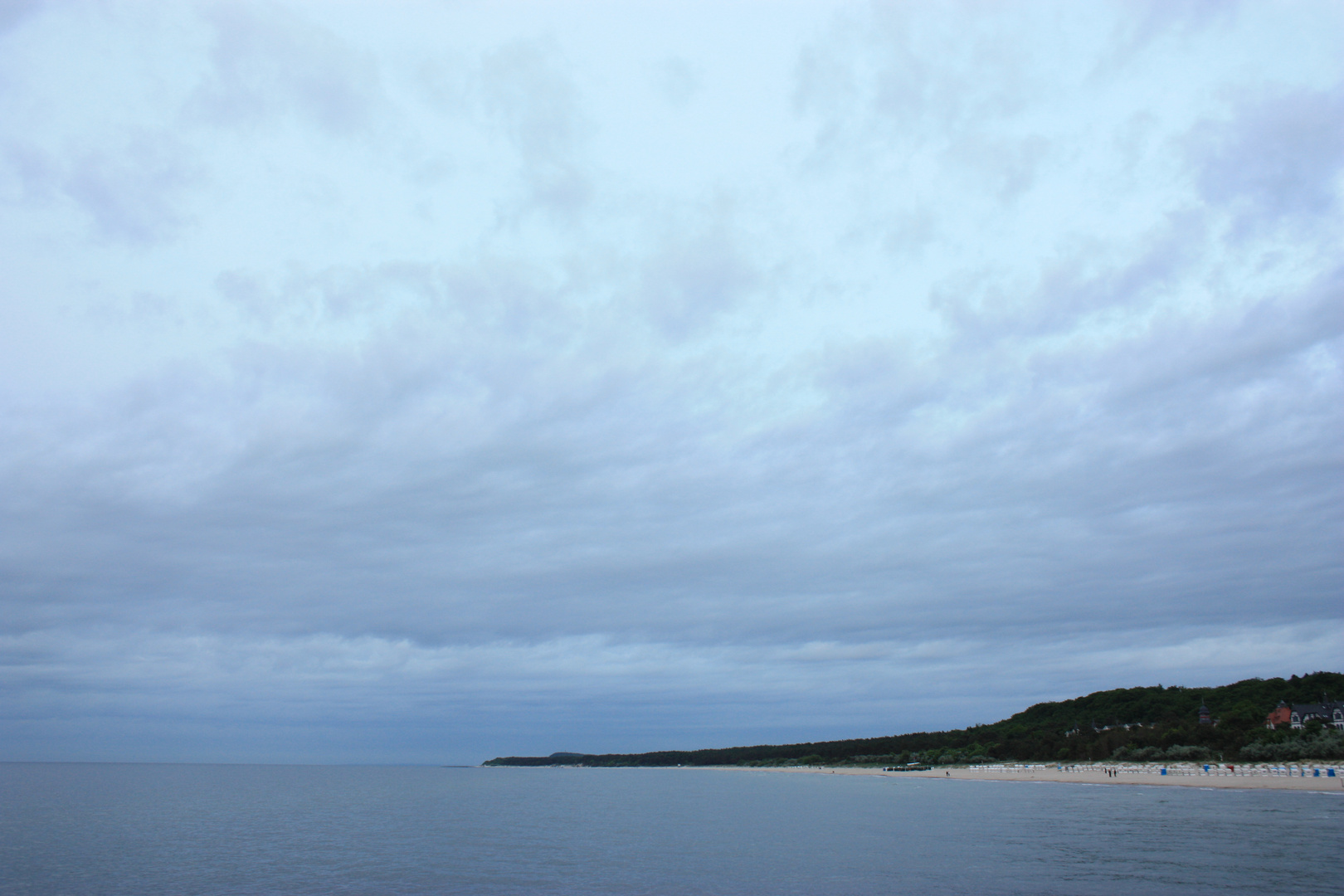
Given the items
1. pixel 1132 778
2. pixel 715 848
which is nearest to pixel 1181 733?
pixel 1132 778

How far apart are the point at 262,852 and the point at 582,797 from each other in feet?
246

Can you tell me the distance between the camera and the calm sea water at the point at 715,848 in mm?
36906

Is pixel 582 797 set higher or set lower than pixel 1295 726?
lower

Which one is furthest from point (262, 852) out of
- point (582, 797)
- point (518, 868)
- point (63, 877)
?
point (582, 797)

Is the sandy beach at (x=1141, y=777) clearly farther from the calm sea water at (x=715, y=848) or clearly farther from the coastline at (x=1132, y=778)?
the calm sea water at (x=715, y=848)

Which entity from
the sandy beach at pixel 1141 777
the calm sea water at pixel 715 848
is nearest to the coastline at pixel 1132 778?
the sandy beach at pixel 1141 777

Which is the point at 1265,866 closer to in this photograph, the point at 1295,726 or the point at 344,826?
the point at 344,826

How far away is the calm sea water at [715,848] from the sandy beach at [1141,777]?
5.48 m

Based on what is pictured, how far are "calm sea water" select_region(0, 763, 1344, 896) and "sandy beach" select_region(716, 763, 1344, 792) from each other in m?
5.48

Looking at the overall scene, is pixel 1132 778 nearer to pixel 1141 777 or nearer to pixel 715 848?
pixel 1141 777

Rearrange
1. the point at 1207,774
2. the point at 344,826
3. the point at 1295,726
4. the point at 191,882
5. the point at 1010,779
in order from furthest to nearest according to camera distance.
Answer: the point at 1010,779 → the point at 1295,726 → the point at 1207,774 → the point at 344,826 → the point at 191,882

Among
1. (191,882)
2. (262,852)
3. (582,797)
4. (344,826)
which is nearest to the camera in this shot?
(191,882)

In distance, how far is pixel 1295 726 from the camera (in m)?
112

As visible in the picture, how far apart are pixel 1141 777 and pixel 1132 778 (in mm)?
1612
